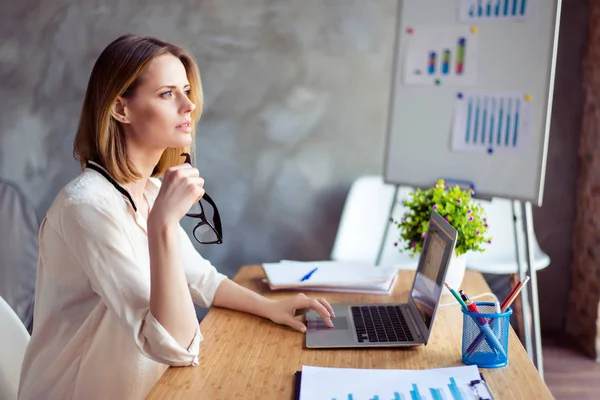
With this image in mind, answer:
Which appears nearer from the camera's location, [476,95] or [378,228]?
[476,95]

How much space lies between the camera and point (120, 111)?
1.48 metres

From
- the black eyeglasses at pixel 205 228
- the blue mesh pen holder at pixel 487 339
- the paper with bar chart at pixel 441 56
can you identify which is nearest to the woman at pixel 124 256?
the black eyeglasses at pixel 205 228

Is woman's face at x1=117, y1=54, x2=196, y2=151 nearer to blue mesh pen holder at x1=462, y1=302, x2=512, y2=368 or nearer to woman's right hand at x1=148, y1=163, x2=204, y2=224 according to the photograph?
woman's right hand at x1=148, y1=163, x2=204, y2=224

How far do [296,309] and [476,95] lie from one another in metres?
1.26

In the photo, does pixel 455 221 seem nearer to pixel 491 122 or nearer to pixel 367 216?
pixel 491 122

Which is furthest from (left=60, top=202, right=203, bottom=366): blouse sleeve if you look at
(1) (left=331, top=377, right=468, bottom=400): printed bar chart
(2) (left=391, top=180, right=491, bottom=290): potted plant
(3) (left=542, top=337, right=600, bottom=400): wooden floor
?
(3) (left=542, top=337, right=600, bottom=400): wooden floor

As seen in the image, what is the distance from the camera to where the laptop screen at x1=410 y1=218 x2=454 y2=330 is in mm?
1315

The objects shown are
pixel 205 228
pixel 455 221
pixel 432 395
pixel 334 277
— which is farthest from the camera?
pixel 334 277

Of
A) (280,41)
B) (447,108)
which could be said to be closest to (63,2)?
(280,41)

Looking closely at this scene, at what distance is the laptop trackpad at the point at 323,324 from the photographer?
1.43 meters

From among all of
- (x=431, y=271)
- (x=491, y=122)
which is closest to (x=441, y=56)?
(x=491, y=122)

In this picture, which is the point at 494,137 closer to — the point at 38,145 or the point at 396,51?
the point at 396,51

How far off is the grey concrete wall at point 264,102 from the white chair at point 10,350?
1.96 m

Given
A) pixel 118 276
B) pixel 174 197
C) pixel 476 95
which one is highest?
pixel 476 95
